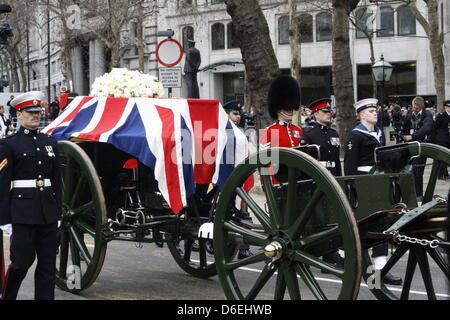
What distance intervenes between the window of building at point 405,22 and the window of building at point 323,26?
4057 mm

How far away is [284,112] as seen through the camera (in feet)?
24.6

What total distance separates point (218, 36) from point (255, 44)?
3376cm

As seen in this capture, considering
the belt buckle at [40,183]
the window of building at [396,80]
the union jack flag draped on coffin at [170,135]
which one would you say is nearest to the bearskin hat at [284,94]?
the union jack flag draped on coffin at [170,135]

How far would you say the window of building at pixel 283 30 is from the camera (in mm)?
46253

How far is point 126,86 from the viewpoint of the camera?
805 cm

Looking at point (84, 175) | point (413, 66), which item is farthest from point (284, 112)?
point (413, 66)

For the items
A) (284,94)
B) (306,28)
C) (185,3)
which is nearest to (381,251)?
(284,94)

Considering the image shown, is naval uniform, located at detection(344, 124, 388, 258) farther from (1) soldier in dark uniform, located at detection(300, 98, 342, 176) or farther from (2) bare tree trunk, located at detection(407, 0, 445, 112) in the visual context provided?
(2) bare tree trunk, located at detection(407, 0, 445, 112)

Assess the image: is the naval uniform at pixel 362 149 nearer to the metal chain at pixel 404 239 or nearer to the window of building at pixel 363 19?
the metal chain at pixel 404 239

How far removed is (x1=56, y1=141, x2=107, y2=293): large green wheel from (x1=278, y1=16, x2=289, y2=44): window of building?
39.9 m

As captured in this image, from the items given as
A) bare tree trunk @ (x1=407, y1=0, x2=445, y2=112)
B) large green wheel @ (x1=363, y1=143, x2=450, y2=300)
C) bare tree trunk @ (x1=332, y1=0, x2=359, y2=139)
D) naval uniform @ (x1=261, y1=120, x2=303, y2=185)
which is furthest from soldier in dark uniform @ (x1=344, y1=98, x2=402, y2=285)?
bare tree trunk @ (x1=407, y1=0, x2=445, y2=112)

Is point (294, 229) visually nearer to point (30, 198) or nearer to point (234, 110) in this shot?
point (30, 198)
